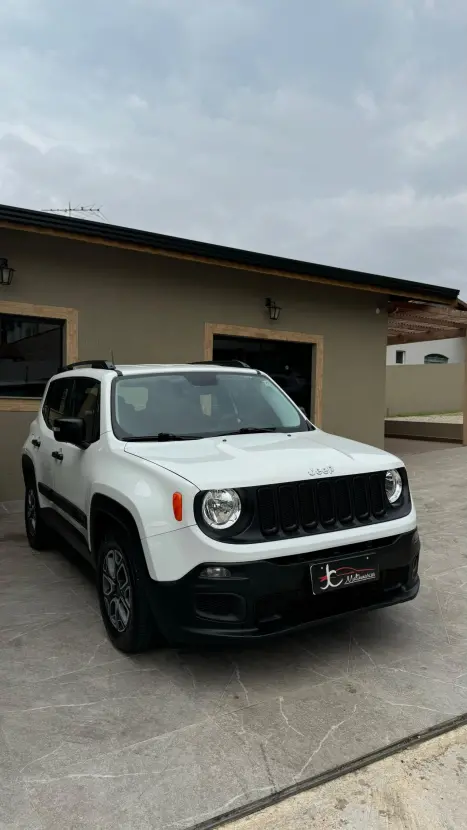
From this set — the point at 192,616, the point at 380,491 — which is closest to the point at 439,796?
the point at 192,616

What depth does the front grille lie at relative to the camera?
3127 millimetres

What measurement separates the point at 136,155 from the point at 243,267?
53.0ft

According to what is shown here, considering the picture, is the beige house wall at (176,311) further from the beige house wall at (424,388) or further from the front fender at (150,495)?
the beige house wall at (424,388)

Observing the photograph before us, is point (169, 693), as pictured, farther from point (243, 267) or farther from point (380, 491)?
point (243, 267)

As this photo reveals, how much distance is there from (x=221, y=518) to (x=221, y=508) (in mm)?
50

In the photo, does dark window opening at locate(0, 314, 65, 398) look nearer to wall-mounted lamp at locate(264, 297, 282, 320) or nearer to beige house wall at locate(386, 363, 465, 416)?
wall-mounted lamp at locate(264, 297, 282, 320)

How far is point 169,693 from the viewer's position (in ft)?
10.3

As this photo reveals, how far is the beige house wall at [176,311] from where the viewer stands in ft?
26.6

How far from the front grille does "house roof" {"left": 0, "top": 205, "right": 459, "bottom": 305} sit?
215 inches

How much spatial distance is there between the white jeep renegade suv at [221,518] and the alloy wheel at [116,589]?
12 mm

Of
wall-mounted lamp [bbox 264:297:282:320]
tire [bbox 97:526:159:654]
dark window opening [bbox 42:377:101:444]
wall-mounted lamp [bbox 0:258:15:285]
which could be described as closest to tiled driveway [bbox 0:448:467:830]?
tire [bbox 97:526:159:654]

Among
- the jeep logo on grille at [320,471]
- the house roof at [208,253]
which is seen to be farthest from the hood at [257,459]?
the house roof at [208,253]

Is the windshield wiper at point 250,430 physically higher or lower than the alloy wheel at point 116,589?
higher

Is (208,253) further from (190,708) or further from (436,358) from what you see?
(436,358)
